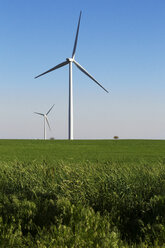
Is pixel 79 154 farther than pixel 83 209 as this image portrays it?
Yes

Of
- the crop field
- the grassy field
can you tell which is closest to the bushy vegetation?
the crop field

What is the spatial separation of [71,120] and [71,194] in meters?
38.0

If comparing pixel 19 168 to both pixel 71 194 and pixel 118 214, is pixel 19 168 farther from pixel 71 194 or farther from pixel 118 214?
pixel 118 214

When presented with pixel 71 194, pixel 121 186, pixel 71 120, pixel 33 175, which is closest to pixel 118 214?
pixel 121 186

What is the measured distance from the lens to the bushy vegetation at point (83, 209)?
7066 mm

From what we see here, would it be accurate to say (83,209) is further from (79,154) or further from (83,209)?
(79,154)

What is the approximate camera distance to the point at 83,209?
24.7 feet

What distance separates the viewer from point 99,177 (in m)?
8.92

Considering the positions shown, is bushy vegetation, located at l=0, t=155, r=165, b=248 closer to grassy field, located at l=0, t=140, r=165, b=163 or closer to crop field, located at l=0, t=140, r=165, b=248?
crop field, located at l=0, t=140, r=165, b=248

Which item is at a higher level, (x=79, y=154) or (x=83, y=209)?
(x=79, y=154)

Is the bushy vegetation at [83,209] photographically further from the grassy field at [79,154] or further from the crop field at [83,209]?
the grassy field at [79,154]

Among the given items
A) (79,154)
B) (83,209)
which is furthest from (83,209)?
(79,154)

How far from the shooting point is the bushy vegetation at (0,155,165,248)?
7.07m

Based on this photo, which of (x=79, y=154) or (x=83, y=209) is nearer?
(x=83, y=209)
